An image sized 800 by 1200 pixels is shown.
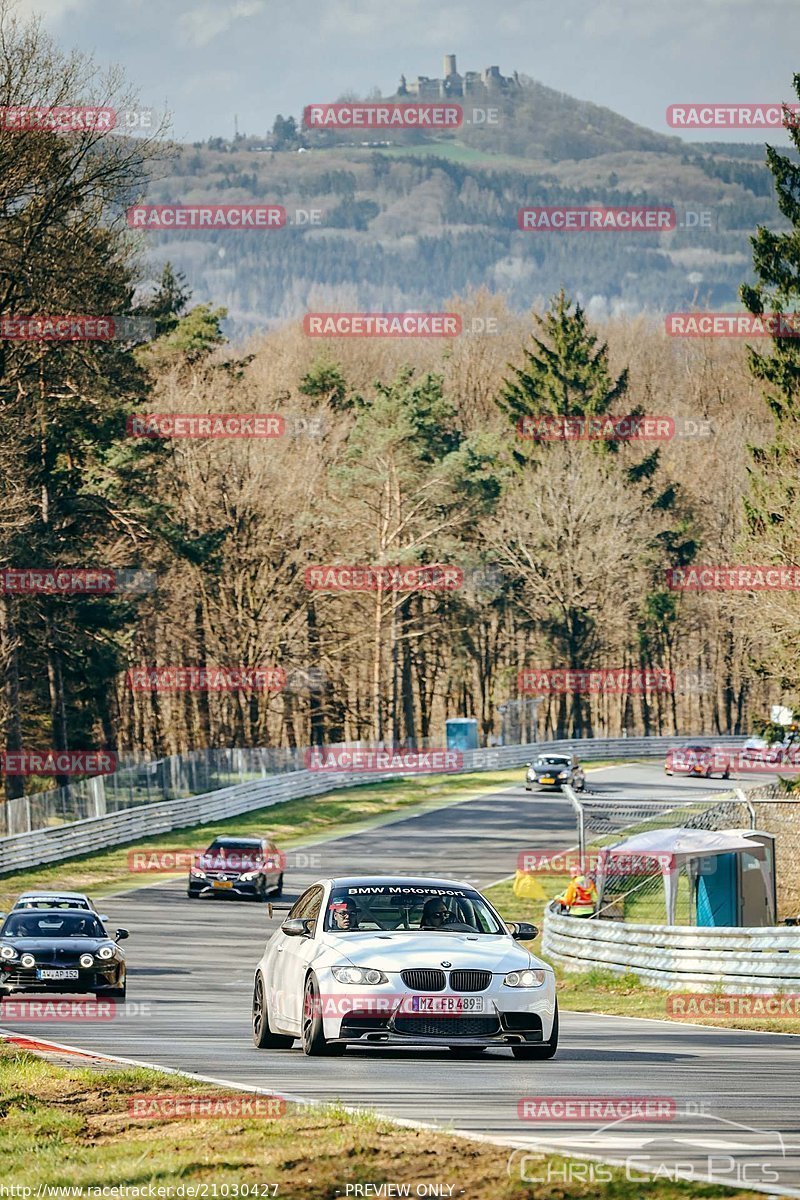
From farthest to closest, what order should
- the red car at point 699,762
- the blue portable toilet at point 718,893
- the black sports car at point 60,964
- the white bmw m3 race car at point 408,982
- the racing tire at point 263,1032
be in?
the red car at point 699,762 → the blue portable toilet at point 718,893 → the black sports car at point 60,964 → the racing tire at point 263,1032 → the white bmw m3 race car at point 408,982

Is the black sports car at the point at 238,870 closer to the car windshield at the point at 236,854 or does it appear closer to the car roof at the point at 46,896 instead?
the car windshield at the point at 236,854

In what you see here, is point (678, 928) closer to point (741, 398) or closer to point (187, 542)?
point (187, 542)

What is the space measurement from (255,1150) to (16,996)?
45.4 ft

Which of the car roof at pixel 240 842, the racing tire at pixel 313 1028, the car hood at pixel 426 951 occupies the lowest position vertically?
the car roof at pixel 240 842

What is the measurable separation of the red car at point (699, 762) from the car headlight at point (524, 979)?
58829mm

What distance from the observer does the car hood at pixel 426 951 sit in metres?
12.8

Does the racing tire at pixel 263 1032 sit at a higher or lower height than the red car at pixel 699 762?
higher

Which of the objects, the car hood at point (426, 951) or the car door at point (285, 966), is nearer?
the car hood at point (426, 951)

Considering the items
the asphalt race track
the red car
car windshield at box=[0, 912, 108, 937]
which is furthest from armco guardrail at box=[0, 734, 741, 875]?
car windshield at box=[0, 912, 108, 937]

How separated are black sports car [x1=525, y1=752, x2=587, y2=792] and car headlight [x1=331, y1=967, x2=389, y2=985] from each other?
53.5 m

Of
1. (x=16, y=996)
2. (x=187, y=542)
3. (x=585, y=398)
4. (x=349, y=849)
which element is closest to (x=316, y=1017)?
(x=16, y=996)

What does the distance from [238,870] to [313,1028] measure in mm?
28041

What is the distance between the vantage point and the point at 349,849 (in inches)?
1992

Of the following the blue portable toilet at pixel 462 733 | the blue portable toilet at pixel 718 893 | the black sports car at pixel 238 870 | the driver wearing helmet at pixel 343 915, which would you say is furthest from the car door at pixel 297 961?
the blue portable toilet at pixel 462 733
